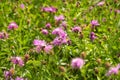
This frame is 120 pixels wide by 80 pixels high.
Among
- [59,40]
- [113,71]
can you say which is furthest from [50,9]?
[113,71]

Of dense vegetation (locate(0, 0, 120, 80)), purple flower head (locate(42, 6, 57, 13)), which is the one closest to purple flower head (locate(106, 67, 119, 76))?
dense vegetation (locate(0, 0, 120, 80))

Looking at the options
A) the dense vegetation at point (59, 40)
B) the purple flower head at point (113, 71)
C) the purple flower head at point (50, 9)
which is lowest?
the purple flower head at point (113, 71)

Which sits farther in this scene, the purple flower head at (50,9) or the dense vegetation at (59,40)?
the purple flower head at (50,9)

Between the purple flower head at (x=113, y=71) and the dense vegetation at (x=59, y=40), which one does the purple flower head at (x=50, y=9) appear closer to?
the dense vegetation at (x=59, y=40)

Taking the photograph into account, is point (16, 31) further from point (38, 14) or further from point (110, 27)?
point (110, 27)

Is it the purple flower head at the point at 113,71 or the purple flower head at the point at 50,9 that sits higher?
the purple flower head at the point at 50,9

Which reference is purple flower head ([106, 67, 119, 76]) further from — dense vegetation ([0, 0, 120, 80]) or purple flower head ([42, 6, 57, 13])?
purple flower head ([42, 6, 57, 13])

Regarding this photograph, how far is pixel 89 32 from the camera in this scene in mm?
3744

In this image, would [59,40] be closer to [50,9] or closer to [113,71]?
[113,71]

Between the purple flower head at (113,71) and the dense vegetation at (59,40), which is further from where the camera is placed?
the dense vegetation at (59,40)

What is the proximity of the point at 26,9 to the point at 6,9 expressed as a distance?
0.24 metres

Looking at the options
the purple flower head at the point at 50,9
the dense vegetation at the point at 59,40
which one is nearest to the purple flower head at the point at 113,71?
the dense vegetation at the point at 59,40

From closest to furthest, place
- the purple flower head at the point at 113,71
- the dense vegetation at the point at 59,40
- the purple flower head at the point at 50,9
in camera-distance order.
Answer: the purple flower head at the point at 113,71, the dense vegetation at the point at 59,40, the purple flower head at the point at 50,9

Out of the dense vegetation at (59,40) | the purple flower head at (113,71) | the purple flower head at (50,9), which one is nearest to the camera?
the purple flower head at (113,71)
